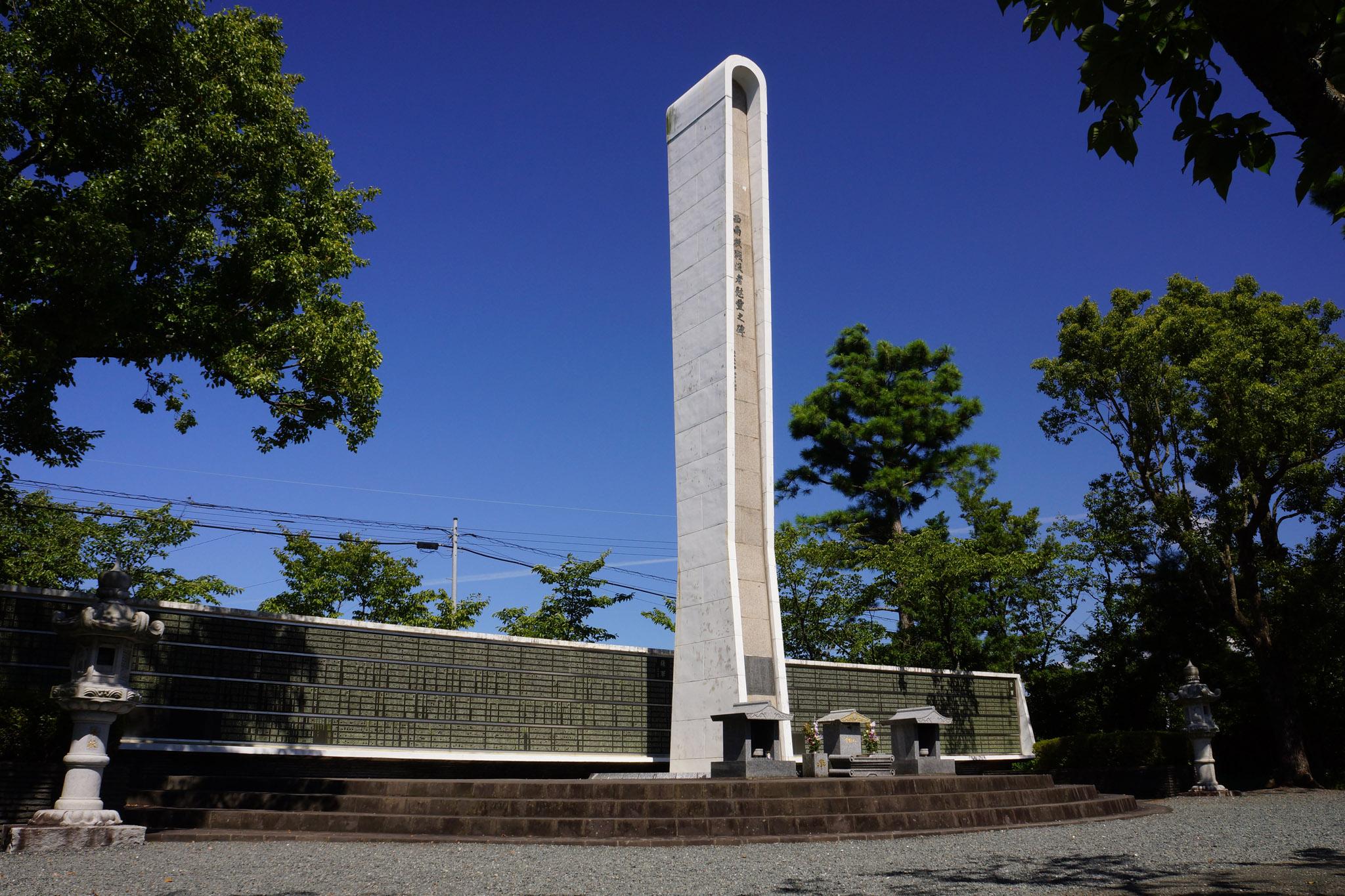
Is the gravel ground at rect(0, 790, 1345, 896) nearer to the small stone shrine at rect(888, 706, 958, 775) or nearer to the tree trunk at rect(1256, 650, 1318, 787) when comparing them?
the small stone shrine at rect(888, 706, 958, 775)

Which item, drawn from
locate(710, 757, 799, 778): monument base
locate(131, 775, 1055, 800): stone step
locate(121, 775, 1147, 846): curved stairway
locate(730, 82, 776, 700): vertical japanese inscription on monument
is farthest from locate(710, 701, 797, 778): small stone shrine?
locate(730, 82, 776, 700): vertical japanese inscription on monument

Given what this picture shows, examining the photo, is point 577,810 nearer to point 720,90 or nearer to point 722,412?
point 722,412

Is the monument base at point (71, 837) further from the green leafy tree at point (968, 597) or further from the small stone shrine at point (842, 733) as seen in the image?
the green leafy tree at point (968, 597)

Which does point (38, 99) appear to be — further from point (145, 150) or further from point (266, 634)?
point (266, 634)

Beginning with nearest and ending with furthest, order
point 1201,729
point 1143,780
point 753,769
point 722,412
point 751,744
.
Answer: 1. point 753,769
2. point 751,744
3. point 722,412
4. point 1143,780
5. point 1201,729

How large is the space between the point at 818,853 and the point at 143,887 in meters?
5.50

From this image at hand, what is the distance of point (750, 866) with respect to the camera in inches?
303

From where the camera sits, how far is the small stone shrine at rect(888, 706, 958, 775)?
13367 mm

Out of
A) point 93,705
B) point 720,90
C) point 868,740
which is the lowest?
point 868,740

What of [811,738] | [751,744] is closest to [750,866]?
[751,744]

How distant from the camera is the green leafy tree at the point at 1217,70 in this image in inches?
116

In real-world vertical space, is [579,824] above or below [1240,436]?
Result: below

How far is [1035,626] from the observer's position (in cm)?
2412

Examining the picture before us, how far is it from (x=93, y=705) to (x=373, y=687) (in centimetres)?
442
